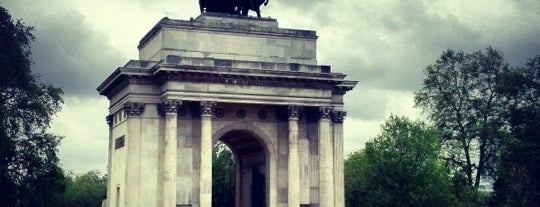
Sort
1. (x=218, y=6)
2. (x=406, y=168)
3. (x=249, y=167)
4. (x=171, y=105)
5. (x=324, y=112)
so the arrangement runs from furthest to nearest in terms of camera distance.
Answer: (x=406, y=168)
(x=249, y=167)
(x=218, y=6)
(x=324, y=112)
(x=171, y=105)

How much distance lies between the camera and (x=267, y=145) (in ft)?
166

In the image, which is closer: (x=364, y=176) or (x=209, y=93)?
(x=209, y=93)

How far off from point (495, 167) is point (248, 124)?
26808mm

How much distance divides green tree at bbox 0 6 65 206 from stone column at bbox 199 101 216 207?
15.6m

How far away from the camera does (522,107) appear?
213 feet

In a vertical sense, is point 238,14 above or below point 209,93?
above

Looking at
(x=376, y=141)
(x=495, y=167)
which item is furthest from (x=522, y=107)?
(x=376, y=141)

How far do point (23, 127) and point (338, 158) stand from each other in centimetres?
2449

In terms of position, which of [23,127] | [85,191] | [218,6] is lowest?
[85,191]

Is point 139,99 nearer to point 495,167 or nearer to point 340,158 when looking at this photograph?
point 340,158

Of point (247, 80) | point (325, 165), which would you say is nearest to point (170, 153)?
point (247, 80)

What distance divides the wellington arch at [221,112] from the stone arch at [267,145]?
6cm

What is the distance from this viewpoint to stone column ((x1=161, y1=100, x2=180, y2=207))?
46.5 metres

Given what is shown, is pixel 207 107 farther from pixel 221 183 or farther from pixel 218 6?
pixel 221 183
